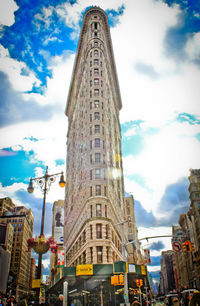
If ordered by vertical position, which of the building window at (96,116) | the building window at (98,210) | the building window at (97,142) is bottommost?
the building window at (98,210)

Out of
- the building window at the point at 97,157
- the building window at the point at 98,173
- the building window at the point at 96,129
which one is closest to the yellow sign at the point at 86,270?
the building window at the point at 98,173

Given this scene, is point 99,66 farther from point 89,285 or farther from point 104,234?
point 89,285

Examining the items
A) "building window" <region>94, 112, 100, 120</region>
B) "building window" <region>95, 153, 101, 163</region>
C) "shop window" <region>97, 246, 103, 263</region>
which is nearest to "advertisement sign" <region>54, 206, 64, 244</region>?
"building window" <region>95, 153, 101, 163</region>

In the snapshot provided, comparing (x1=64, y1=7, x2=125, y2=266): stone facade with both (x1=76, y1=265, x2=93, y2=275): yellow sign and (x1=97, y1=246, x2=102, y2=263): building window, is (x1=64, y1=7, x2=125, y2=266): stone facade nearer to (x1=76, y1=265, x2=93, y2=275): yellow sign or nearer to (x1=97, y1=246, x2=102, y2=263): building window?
(x1=97, y1=246, x2=102, y2=263): building window

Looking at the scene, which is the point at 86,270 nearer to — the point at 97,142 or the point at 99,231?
the point at 99,231

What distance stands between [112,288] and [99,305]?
367 cm

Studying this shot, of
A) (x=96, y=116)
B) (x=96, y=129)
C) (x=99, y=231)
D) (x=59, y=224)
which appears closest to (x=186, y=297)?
(x=99, y=231)

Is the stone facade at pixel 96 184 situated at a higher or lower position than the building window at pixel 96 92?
lower

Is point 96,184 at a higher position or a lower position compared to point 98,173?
lower

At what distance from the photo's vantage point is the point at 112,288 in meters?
40.6

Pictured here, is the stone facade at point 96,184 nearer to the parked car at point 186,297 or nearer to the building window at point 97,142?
the building window at point 97,142

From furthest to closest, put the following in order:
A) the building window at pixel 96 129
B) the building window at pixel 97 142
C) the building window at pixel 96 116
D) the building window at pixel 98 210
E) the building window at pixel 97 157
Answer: the building window at pixel 96 116 < the building window at pixel 96 129 < the building window at pixel 97 142 < the building window at pixel 97 157 < the building window at pixel 98 210

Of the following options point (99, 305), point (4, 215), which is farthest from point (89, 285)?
point (4, 215)

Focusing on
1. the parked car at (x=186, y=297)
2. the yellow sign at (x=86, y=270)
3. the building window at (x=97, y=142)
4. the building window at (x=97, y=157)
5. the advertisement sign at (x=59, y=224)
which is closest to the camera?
the parked car at (x=186, y=297)
